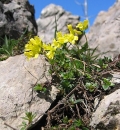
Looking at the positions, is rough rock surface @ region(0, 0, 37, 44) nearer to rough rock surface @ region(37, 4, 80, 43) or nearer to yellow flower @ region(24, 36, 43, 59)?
yellow flower @ region(24, 36, 43, 59)

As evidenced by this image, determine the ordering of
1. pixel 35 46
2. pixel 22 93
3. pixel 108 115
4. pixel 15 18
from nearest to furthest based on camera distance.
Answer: pixel 108 115 → pixel 35 46 → pixel 22 93 → pixel 15 18

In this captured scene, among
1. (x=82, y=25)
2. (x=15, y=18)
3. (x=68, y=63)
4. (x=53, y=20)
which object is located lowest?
(x=68, y=63)

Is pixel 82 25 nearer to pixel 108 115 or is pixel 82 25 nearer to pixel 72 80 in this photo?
pixel 72 80

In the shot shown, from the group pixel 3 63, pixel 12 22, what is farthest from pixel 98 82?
pixel 12 22

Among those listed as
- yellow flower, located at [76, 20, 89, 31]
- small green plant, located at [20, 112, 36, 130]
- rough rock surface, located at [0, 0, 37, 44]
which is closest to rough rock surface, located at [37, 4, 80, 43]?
rough rock surface, located at [0, 0, 37, 44]

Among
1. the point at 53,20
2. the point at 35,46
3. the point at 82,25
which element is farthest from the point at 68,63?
the point at 53,20

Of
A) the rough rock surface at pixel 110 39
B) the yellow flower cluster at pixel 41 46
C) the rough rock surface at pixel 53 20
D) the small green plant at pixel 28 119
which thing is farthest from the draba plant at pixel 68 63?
the rough rock surface at pixel 53 20

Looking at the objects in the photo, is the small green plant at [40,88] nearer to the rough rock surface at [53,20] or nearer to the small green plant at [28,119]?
the small green plant at [28,119]

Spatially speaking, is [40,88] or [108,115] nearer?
[108,115]
